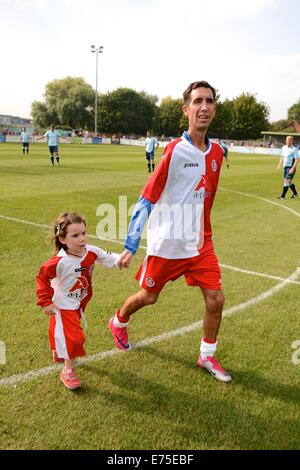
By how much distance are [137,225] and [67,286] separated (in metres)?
0.74

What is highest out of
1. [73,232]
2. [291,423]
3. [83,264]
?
[73,232]

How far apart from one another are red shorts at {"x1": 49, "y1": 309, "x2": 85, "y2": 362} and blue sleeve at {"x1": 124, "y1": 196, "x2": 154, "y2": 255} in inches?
28.7

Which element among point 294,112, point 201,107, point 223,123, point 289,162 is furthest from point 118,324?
point 294,112

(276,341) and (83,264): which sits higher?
(83,264)

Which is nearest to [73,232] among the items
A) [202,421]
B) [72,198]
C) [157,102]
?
[202,421]

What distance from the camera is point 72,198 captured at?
1141 cm

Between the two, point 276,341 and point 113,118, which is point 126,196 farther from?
point 113,118

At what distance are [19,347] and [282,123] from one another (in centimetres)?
13046

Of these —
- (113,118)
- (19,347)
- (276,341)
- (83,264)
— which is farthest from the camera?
(113,118)

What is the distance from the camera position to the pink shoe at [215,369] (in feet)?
11.6

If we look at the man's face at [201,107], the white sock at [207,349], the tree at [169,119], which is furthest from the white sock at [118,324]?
the tree at [169,119]

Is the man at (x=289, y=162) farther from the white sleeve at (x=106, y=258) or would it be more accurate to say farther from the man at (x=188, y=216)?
the white sleeve at (x=106, y=258)

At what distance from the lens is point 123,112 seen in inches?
3364

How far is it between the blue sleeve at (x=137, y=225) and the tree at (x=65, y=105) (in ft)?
285
